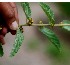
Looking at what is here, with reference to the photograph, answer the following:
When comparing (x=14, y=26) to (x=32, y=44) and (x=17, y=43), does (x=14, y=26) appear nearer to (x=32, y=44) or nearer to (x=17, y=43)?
(x=17, y=43)

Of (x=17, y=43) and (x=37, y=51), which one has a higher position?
(x=17, y=43)

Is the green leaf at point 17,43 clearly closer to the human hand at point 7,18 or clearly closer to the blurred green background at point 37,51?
the human hand at point 7,18

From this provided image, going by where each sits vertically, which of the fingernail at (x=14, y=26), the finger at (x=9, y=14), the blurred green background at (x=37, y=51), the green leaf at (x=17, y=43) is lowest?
the blurred green background at (x=37, y=51)

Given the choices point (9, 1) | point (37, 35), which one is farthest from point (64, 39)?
point (9, 1)

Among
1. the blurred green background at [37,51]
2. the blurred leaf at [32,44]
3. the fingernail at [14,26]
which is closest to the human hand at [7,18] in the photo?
the fingernail at [14,26]

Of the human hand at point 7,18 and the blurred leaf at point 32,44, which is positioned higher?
the human hand at point 7,18

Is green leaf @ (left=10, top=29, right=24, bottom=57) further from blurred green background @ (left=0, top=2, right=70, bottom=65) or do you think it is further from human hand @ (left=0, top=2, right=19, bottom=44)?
blurred green background @ (left=0, top=2, right=70, bottom=65)

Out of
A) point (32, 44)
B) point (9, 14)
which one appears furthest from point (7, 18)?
point (32, 44)

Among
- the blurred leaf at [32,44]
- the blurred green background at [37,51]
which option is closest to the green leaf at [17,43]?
the blurred green background at [37,51]

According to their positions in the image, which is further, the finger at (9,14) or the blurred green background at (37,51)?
the blurred green background at (37,51)
